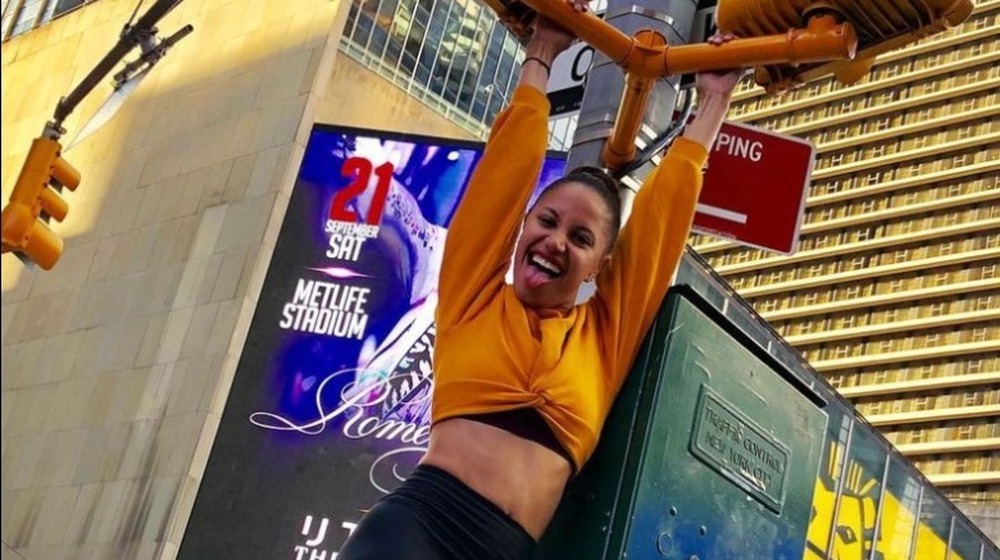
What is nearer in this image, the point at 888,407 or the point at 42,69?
the point at 42,69

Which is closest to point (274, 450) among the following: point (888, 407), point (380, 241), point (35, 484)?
point (380, 241)

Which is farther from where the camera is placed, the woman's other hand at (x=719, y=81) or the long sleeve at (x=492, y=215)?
the woman's other hand at (x=719, y=81)

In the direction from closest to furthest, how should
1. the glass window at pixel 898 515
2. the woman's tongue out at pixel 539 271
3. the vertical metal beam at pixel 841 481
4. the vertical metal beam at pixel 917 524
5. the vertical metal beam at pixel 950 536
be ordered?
the woman's tongue out at pixel 539 271
the vertical metal beam at pixel 841 481
the glass window at pixel 898 515
the vertical metal beam at pixel 917 524
the vertical metal beam at pixel 950 536

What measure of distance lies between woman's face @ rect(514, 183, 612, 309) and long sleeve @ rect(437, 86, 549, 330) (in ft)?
0.17

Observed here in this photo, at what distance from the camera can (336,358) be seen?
76.5 feet

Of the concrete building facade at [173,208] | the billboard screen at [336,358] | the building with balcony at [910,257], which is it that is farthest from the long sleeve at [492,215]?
the building with balcony at [910,257]

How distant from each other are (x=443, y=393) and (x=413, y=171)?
20.8 m

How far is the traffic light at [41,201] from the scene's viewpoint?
5.20m

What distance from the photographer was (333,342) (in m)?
23.4

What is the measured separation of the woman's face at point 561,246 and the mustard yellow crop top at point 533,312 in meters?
0.04

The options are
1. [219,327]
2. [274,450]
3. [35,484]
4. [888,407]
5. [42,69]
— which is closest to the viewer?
[274,450]

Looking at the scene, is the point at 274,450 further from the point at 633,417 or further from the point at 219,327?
the point at 633,417

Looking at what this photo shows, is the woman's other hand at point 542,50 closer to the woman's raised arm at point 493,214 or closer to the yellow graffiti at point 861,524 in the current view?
the woman's raised arm at point 493,214

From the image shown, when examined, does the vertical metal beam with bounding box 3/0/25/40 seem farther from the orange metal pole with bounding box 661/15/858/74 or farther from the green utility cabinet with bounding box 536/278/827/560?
the green utility cabinet with bounding box 536/278/827/560
